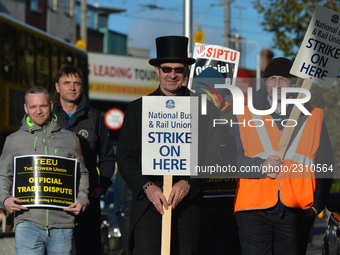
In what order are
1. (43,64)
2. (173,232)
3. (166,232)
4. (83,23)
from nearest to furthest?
(166,232)
(173,232)
(43,64)
(83,23)

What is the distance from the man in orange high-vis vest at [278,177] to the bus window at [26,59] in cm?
985

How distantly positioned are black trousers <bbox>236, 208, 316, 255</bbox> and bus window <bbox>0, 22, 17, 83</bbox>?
9.45m

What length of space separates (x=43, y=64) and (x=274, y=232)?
38.1ft

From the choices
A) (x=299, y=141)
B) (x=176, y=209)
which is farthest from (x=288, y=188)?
(x=176, y=209)

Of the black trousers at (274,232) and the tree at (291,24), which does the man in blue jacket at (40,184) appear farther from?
the tree at (291,24)

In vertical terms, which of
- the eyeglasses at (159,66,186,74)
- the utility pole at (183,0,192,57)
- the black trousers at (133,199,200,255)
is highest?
the utility pole at (183,0,192,57)

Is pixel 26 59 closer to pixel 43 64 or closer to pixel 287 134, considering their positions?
pixel 43 64

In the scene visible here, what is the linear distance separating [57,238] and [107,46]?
179 feet

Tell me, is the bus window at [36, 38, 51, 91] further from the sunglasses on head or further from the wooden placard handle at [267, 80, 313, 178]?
the wooden placard handle at [267, 80, 313, 178]

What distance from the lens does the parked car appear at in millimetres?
5328

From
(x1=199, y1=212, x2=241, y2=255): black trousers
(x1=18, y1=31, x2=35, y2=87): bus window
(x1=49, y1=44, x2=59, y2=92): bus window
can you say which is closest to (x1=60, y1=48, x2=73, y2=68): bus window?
(x1=49, y1=44, x2=59, y2=92): bus window

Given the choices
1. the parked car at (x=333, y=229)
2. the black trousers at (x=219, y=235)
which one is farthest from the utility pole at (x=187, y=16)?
the parked car at (x=333, y=229)

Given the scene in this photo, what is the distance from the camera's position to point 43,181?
5203 millimetres

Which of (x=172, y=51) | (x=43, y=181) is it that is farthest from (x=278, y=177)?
(x=43, y=181)
